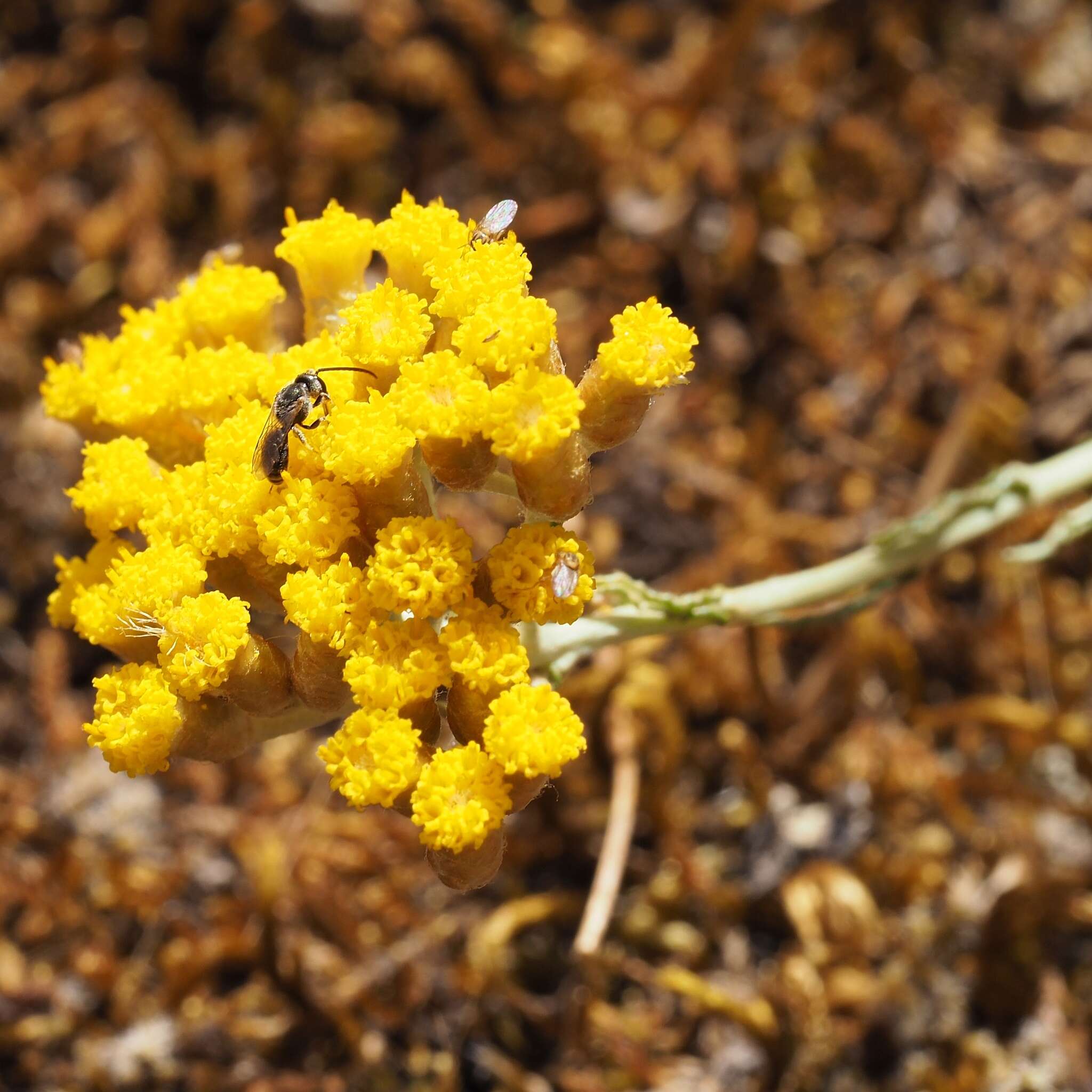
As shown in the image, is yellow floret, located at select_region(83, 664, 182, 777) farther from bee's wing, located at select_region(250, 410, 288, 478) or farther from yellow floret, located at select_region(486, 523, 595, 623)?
yellow floret, located at select_region(486, 523, 595, 623)

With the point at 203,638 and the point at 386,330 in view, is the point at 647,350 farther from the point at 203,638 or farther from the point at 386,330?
the point at 203,638

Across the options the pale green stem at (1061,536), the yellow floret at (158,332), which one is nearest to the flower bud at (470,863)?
the yellow floret at (158,332)

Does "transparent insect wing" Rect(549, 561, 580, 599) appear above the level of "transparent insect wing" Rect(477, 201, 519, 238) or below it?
below

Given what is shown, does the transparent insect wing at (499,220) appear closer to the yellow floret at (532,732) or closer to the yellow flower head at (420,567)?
the yellow flower head at (420,567)

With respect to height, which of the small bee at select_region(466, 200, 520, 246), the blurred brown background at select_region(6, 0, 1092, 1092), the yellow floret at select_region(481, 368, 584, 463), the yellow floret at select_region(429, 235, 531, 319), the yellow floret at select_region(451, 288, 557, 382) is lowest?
the blurred brown background at select_region(6, 0, 1092, 1092)

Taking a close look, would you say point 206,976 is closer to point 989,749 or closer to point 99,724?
point 99,724

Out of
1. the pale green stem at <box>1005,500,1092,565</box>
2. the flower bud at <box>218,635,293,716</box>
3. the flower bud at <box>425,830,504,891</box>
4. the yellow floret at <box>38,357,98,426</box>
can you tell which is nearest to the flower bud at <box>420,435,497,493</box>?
the flower bud at <box>218,635,293,716</box>

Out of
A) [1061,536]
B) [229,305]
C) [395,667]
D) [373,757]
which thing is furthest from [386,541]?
[1061,536]
